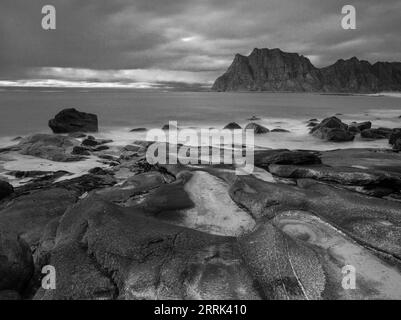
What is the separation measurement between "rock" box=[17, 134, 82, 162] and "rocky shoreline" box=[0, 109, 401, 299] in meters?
7.73

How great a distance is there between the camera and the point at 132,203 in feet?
33.8

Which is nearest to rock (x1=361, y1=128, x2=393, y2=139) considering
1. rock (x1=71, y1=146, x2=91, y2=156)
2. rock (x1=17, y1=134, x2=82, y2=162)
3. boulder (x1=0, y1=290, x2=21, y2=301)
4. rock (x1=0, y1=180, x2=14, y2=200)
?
rock (x1=71, y1=146, x2=91, y2=156)

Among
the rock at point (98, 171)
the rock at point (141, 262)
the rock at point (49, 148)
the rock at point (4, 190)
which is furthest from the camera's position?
the rock at point (49, 148)

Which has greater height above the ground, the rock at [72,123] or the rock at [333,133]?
the rock at [72,123]

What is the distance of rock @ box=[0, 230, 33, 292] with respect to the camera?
6.61m

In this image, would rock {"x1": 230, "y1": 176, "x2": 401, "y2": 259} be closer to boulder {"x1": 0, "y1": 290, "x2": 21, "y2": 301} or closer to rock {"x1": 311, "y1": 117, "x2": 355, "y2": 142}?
boulder {"x1": 0, "y1": 290, "x2": 21, "y2": 301}

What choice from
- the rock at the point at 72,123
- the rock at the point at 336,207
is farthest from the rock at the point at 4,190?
the rock at the point at 72,123

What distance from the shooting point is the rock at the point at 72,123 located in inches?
1380

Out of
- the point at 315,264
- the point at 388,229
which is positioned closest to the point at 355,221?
the point at 388,229

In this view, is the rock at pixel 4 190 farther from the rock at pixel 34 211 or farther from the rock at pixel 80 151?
the rock at pixel 80 151

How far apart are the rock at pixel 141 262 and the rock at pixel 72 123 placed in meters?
29.4

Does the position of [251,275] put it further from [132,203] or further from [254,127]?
[254,127]

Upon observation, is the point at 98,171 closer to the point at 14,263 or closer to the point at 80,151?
the point at 80,151
